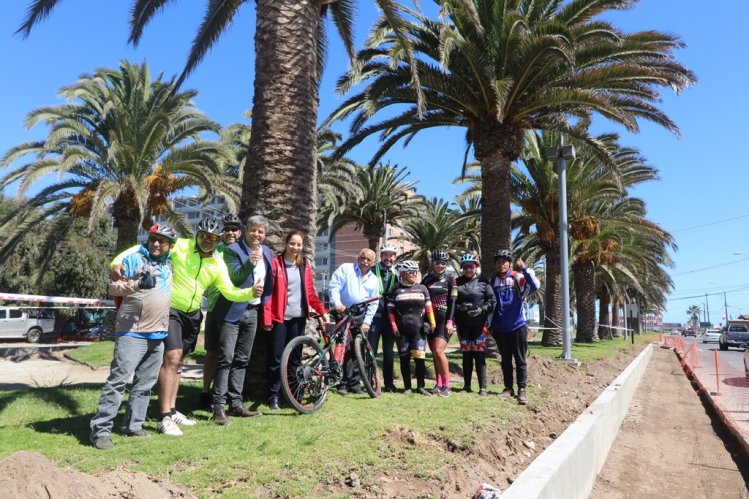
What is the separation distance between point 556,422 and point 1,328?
28.4 metres

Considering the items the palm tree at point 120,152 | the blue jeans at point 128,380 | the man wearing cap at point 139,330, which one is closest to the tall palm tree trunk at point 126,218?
the palm tree at point 120,152

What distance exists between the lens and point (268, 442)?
415 cm

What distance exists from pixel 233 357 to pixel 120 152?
14757 millimetres

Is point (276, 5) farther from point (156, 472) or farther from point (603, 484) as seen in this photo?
point (603, 484)

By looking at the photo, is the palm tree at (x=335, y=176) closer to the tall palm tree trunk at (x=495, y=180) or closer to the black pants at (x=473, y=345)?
the tall palm tree trunk at (x=495, y=180)

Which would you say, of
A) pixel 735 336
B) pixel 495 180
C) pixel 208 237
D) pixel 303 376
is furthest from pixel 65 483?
pixel 735 336

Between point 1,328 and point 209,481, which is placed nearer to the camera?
point 209,481

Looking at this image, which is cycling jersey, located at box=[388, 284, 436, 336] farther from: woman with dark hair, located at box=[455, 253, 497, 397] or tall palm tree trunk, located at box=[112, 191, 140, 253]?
tall palm tree trunk, located at box=[112, 191, 140, 253]

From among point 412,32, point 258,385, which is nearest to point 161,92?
point 412,32

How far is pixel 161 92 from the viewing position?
1883 centimetres

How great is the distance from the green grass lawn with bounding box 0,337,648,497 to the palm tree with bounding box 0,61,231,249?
12.6 m

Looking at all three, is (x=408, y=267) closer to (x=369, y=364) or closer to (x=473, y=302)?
(x=473, y=302)

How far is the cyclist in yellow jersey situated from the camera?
468cm

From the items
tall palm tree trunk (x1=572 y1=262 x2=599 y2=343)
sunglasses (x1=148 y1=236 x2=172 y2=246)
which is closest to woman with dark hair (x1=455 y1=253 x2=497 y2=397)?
sunglasses (x1=148 y1=236 x2=172 y2=246)
